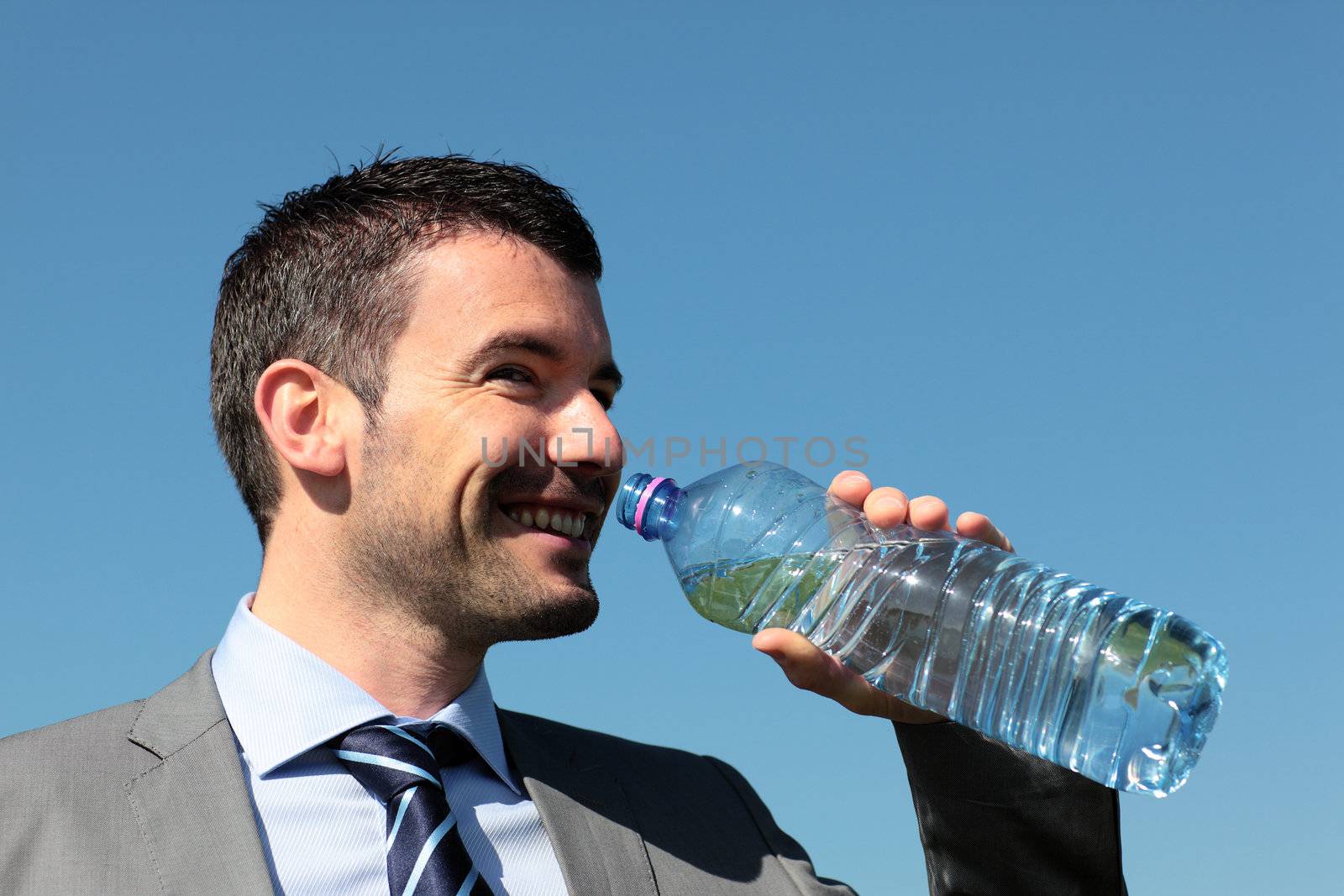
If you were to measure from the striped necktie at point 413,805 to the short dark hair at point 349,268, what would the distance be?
1.01 metres

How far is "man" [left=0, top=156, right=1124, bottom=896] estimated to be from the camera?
3047 millimetres

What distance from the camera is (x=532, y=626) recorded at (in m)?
3.62

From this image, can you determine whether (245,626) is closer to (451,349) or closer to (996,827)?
(451,349)

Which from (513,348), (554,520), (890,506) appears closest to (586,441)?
(554,520)

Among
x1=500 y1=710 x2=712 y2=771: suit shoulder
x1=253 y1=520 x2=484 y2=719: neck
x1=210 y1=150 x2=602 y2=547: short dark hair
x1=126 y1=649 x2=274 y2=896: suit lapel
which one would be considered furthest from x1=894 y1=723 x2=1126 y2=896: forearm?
x1=210 y1=150 x2=602 y2=547: short dark hair

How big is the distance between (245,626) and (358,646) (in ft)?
1.14

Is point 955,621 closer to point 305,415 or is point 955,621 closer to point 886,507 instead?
point 886,507

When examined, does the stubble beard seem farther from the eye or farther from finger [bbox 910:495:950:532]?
finger [bbox 910:495:950:532]

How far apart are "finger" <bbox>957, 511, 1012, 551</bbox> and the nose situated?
108 cm

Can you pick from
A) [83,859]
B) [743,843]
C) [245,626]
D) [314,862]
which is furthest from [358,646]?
[743,843]

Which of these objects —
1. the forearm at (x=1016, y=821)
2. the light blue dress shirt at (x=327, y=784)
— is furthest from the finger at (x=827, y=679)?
the light blue dress shirt at (x=327, y=784)

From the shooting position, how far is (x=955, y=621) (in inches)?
Result: 154

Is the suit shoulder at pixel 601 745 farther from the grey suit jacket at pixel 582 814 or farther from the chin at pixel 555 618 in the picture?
the chin at pixel 555 618

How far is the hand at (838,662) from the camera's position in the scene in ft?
10.7
